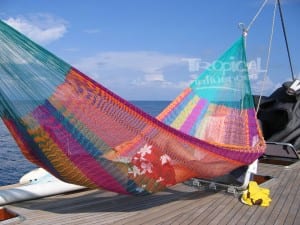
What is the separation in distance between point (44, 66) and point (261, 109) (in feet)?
23.2

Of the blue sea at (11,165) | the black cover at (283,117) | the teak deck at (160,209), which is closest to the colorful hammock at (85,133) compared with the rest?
the teak deck at (160,209)

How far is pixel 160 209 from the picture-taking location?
4.22 m

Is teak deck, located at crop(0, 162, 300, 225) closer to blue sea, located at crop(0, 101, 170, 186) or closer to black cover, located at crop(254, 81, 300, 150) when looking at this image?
black cover, located at crop(254, 81, 300, 150)

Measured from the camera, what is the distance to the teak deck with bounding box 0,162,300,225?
3834 millimetres

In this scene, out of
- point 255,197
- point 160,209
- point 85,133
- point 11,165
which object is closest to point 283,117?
point 255,197

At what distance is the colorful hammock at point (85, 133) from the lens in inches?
123

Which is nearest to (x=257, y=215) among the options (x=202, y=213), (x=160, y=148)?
(x=202, y=213)

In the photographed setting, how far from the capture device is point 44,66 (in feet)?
10.2

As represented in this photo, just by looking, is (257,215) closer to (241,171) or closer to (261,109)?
(241,171)

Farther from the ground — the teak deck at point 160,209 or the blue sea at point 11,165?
the teak deck at point 160,209

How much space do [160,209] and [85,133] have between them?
136 centimetres

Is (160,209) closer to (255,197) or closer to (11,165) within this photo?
(255,197)

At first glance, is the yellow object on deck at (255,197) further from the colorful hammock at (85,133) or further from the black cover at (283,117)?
the black cover at (283,117)

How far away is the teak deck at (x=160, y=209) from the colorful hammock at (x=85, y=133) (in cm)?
36
